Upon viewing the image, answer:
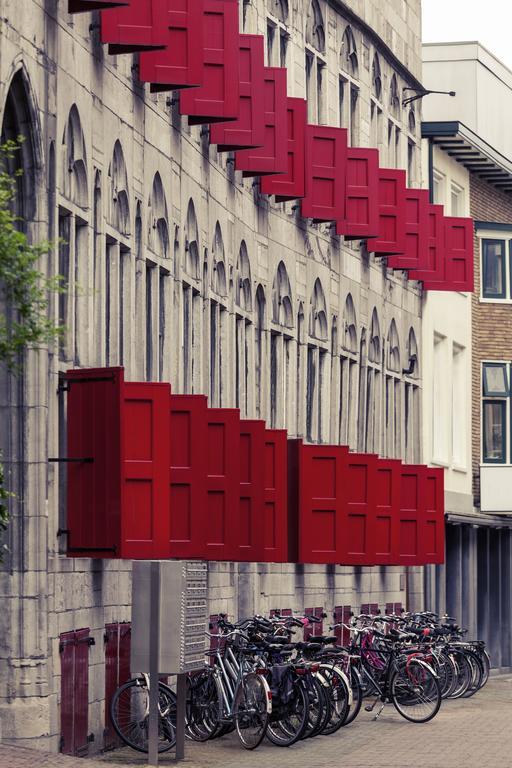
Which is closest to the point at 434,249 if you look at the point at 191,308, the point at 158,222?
the point at 191,308

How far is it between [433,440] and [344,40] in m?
10.1

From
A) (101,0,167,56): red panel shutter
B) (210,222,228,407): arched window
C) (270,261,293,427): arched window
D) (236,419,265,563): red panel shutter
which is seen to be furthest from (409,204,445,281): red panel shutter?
(101,0,167,56): red panel shutter

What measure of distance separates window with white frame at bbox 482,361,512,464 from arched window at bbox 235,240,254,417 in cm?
1738

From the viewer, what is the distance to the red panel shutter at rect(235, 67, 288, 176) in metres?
28.9

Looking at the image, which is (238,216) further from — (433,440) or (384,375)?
(433,440)

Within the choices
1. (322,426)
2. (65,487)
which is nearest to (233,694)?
(65,487)

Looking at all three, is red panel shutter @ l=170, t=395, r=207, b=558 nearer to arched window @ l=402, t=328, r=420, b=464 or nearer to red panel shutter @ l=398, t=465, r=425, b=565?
red panel shutter @ l=398, t=465, r=425, b=565

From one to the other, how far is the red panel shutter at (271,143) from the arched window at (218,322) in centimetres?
139

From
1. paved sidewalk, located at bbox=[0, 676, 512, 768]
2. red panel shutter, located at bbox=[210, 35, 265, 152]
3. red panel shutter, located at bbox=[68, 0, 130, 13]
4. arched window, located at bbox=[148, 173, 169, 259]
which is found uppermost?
red panel shutter, located at bbox=[210, 35, 265, 152]

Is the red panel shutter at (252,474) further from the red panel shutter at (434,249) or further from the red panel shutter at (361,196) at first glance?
the red panel shutter at (434,249)

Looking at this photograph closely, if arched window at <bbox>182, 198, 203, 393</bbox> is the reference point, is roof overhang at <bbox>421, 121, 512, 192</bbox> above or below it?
above

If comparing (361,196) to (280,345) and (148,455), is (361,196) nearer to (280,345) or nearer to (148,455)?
(280,345)

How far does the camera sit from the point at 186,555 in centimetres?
2220

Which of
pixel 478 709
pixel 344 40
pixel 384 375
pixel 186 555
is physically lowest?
pixel 478 709
